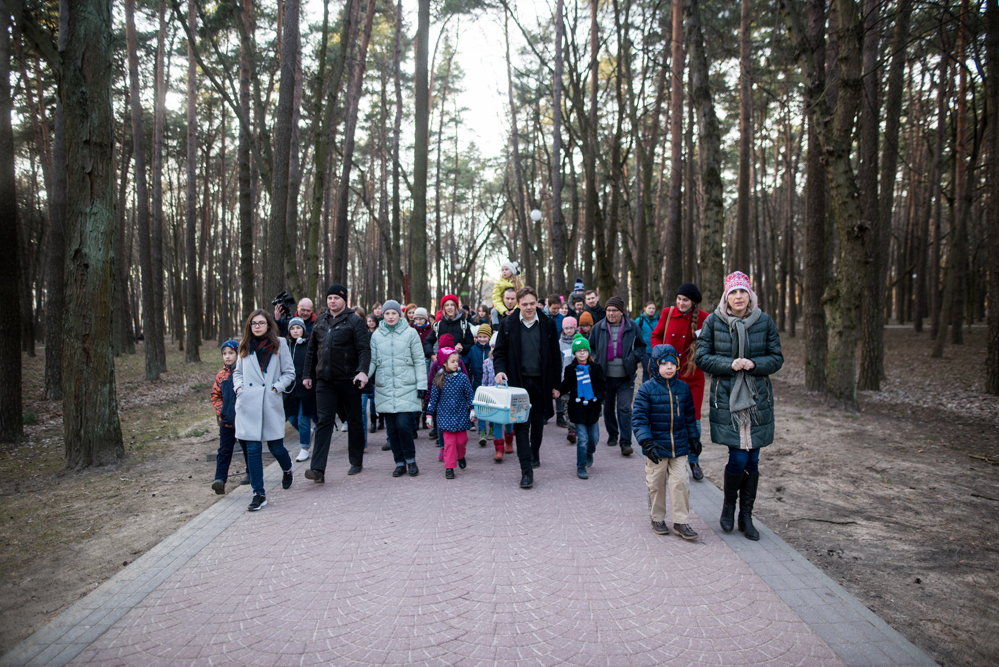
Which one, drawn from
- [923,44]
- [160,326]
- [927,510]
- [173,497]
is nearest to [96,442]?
[173,497]

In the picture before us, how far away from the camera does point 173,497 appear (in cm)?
629

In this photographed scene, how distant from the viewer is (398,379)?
723 cm

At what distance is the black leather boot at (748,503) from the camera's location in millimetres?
4867

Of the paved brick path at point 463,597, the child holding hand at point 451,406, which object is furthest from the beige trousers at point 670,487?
the child holding hand at point 451,406

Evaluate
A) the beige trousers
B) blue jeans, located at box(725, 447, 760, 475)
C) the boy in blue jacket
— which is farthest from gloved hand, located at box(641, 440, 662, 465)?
blue jeans, located at box(725, 447, 760, 475)

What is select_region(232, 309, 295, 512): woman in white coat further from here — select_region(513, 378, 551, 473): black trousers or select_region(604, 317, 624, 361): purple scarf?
select_region(604, 317, 624, 361): purple scarf

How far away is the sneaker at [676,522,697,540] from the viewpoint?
190 inches

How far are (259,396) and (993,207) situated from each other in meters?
13.5

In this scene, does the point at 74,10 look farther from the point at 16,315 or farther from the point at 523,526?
the point at 523,526

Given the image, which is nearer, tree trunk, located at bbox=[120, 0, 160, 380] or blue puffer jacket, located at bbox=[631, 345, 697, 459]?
blue puffer jacket, located at bbox=[631, 345, 697, 459]

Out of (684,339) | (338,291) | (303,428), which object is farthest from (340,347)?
(684,339)

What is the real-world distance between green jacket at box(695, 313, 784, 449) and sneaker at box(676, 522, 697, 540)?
0.77 m

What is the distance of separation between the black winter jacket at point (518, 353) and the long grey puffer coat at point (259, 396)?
2419mm

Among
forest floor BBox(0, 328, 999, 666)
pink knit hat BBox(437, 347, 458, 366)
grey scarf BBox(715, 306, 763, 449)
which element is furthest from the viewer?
pink knit hat BBox(437, 347, 458, 366)
